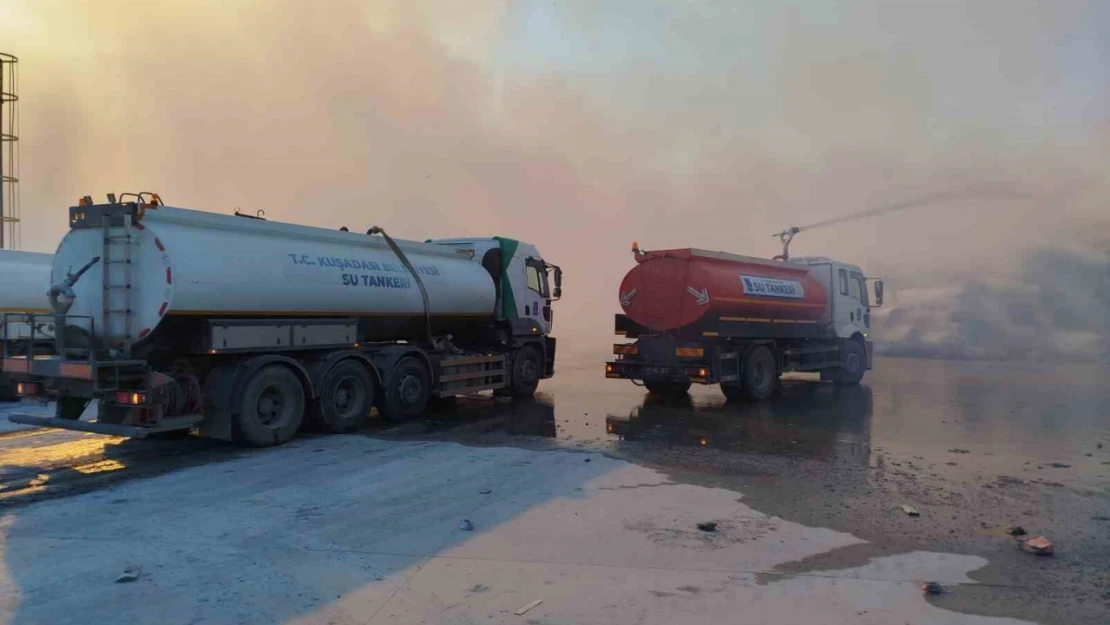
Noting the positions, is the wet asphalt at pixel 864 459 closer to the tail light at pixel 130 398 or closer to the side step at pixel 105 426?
the side step at pixel 105 426

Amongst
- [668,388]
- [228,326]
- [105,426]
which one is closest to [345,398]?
[228,326]

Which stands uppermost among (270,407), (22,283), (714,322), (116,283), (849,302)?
(22,283)

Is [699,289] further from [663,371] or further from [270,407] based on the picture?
[270,407]

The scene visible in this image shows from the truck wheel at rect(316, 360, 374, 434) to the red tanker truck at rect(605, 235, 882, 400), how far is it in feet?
20.0

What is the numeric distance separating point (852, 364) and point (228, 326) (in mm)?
16496

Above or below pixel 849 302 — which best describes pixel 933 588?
below

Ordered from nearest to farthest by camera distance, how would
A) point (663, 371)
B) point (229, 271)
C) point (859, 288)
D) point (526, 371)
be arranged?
1. point (229, 271)
2. point (663, 371)
3. point (526, 371)
4. point (859, 288)

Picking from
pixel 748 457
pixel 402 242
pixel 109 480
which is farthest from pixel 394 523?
pixel 402 242

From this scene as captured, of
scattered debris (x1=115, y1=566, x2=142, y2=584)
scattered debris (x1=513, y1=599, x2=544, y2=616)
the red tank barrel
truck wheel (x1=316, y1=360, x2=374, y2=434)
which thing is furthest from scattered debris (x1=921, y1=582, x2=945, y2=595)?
the red tank barrel

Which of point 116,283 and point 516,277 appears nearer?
point 116,283

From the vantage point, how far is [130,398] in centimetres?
902

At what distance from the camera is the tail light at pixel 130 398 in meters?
9.00

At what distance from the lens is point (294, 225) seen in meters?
11.4

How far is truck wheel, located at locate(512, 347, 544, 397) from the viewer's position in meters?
16.3
